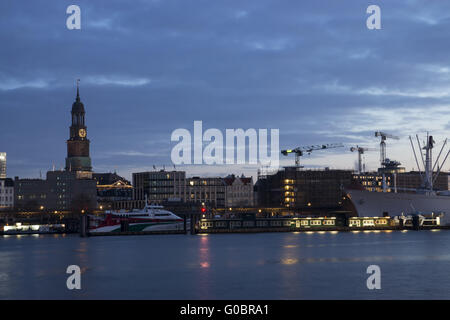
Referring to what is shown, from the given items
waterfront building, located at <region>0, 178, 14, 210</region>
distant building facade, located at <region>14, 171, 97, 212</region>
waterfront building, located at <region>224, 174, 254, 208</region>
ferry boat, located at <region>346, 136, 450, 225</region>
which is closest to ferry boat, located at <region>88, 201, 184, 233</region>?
ferry boat, located at <region>346, 136, 450, 225</region>

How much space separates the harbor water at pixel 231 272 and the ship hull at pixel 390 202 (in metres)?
40.3

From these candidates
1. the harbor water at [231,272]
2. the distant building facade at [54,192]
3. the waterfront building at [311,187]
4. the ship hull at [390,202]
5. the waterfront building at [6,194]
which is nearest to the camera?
A: the harbor water at [231,272]

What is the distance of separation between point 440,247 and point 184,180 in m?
113

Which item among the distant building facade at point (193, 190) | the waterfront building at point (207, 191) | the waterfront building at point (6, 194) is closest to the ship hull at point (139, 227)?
the distant building facade at point (193, 190)

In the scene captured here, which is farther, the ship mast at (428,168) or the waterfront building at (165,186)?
the waterfront building at (165,186)

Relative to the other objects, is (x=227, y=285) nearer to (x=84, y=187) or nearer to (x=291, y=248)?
(x=291, y=248)

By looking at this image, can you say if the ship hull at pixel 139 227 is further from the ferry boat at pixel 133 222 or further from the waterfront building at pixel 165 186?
the waterfront building at pixel 165 186

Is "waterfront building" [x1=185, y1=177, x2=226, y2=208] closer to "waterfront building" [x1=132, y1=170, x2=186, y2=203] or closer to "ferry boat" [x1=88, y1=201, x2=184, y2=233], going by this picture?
"waterfront building" [x1=132, y1=170, x2=186, y2=203]

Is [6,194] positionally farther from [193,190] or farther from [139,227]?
[139,227]

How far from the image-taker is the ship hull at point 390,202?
128m

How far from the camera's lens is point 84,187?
199250 millimetres

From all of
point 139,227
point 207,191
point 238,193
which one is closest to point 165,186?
point 207,191
